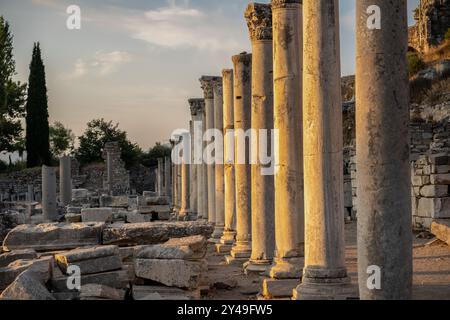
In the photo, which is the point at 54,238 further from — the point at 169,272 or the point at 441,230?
the point at 441,230

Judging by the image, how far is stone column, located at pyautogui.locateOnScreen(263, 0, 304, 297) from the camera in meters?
11.7

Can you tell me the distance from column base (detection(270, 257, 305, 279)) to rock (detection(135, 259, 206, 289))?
1506 millimetres

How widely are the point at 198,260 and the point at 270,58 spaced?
4.48 metres

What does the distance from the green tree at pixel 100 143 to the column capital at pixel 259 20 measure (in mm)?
55307

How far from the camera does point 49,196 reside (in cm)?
3011

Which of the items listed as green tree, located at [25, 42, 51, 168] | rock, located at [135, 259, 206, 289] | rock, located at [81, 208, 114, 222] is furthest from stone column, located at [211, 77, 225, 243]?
green tree, located at [25, 42, 51, 168]

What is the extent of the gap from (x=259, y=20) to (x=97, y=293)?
22.3ft

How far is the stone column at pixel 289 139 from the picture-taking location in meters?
11.7

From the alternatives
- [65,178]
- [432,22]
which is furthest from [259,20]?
[432,22]

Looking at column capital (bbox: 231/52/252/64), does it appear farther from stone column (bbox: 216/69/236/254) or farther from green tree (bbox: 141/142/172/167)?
green tree (bbox: 141/142/172/167)

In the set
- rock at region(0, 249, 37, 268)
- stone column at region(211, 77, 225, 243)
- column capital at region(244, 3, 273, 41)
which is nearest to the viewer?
rock at region(0, 249, 37, 268)

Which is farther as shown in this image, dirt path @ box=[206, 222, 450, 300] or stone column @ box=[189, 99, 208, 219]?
stone column @ box=[189, 99, 208, 219]

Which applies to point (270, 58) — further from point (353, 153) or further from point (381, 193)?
point (353, 153)
